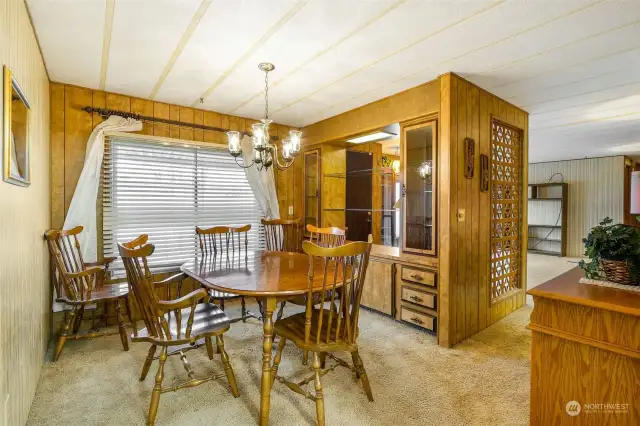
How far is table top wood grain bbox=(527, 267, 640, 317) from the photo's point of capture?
1310 mm

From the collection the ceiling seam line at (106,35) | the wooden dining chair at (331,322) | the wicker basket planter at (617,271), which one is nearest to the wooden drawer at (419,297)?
the wooden dining chair at (331,322)

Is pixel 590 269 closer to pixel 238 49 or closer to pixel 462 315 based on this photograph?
pixel 462 315

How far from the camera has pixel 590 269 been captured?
1.67m

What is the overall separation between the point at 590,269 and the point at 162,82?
3.51 m

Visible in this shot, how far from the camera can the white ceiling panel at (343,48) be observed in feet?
6.14

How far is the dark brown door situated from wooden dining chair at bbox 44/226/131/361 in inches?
109

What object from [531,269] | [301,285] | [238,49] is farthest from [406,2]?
[531,269]

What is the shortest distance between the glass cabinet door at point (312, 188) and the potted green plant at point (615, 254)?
3018 millimetres

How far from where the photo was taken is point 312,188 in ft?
14.7

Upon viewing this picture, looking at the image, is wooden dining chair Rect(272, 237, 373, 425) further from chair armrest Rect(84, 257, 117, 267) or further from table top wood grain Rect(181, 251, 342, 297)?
chair armrest Rect(84, 257, 117, 267)

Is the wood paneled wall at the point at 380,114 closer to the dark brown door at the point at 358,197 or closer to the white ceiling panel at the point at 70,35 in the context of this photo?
the dark brown door at the point at 358,197

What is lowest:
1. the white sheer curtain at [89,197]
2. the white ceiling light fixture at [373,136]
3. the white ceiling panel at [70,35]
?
the white sheer curtain at [89,197]

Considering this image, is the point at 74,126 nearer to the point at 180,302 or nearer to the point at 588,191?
the point at 180,302
